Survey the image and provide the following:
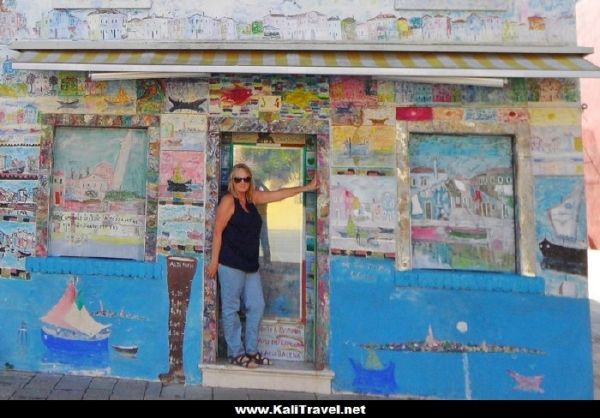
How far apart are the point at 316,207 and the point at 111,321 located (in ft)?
7.94

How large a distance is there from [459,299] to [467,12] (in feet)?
9.61

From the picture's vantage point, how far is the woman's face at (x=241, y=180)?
3.80 m

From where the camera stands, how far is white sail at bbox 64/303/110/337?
388 centimetres

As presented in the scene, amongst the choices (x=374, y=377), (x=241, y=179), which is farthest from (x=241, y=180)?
(x=374, y=377)

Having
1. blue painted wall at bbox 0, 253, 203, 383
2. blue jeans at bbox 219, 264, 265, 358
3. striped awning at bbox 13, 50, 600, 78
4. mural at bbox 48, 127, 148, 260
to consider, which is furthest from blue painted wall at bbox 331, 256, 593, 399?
mural at bbox 48, 127, 148, 260

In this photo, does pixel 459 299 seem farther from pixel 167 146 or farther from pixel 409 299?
pixel 167 146

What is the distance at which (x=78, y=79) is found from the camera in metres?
4.02

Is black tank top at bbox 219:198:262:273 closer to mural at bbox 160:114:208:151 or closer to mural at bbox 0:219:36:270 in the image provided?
mural at bbox 160:114:208:151

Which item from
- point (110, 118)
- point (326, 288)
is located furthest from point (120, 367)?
point (110, 118)

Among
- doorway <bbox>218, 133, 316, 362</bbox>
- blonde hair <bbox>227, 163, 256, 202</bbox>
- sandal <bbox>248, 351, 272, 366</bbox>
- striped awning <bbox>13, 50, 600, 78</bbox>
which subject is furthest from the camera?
doorway <bbox>218, 133, 316, 362</bbox>

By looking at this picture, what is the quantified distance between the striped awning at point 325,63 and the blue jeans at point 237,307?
6.50 feet

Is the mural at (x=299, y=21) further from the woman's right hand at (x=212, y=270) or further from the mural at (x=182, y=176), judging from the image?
the woman's right hand at (x=212, y=270)

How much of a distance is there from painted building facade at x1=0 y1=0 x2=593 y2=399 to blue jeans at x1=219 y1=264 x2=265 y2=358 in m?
0.18

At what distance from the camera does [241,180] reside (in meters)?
3.80
